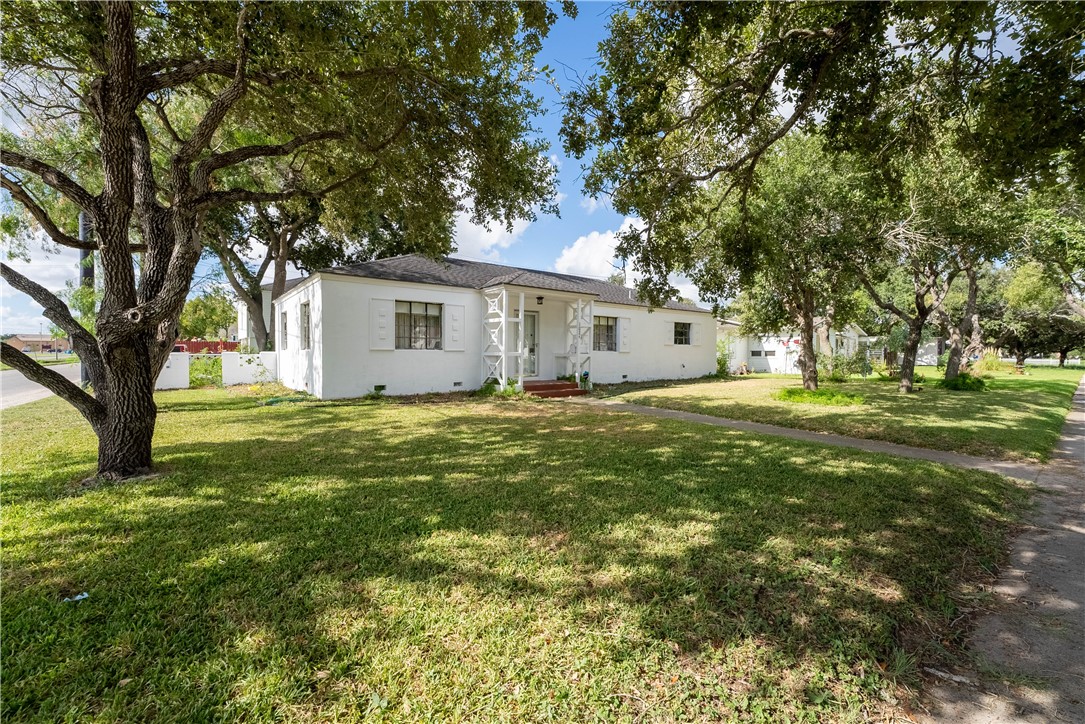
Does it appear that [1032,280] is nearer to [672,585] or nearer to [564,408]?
[564,408]

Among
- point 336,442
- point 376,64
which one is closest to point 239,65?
point 376,64

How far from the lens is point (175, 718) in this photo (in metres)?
1.76

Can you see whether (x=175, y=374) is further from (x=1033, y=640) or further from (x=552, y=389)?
(x=1033, y=640)

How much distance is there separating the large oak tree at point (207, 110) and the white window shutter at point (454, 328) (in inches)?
228

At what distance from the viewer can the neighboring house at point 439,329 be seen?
1148cm

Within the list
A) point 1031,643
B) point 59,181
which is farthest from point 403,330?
point 1031,643

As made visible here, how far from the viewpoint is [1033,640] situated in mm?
2342

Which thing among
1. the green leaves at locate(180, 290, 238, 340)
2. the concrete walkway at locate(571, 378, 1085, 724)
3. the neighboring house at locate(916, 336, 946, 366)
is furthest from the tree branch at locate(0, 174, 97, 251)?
the neighboring house at locate(916, 336, 946, 366)

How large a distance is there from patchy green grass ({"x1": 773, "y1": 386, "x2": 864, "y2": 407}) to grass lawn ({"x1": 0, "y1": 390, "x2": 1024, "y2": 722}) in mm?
5947

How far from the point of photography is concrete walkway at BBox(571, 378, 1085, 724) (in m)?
1.92

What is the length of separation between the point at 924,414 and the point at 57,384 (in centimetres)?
1405

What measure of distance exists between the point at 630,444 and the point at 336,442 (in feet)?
14.6

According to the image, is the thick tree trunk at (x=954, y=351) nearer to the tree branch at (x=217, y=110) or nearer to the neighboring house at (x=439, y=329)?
the neighboring house at (x=439, y=329)

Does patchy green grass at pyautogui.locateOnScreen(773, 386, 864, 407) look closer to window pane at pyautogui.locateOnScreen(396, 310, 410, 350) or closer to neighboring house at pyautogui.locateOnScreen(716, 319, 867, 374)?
window pane at pyautogui.locateOnScreen(396, 310, 410, 350)
